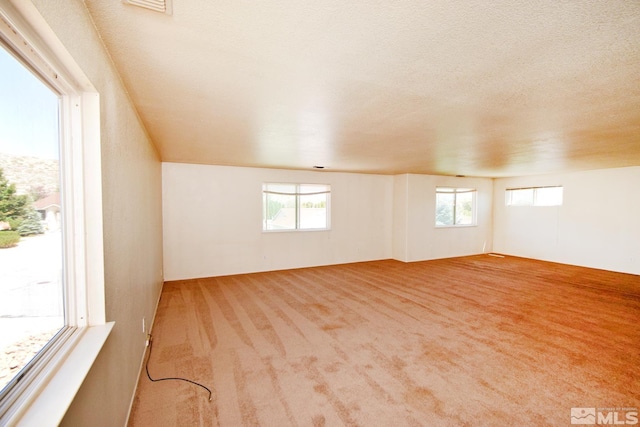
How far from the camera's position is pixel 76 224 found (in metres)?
1.25

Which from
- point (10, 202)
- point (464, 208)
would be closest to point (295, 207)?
point (464, 208)

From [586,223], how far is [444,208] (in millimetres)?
3076

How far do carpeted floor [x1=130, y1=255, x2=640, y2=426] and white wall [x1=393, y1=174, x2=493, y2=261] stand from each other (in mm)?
2391

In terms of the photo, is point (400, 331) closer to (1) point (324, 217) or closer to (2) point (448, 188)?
(1) point (324, 217)

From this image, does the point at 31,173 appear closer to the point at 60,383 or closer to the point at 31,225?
the point at 31,225

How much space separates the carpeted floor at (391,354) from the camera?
1.95 m

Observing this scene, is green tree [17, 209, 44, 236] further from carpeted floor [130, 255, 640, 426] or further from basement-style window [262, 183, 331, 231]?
basement-style window [262, 183, 331, 231]

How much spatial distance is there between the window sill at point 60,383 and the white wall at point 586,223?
8853mm

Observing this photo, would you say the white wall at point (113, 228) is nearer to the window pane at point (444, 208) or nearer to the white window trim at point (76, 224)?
the white window trim at point (76, 224)

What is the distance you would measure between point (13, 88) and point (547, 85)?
274 cm

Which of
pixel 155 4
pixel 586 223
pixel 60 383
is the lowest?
pixel 60 383

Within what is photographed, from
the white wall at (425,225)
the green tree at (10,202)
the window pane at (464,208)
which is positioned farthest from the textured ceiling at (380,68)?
the window pane at (464,208)

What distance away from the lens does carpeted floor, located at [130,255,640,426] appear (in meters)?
1.95

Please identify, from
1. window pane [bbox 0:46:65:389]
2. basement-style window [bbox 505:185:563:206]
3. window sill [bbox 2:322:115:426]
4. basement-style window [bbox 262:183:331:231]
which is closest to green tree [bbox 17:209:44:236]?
window pane [bbox 0:46:65:389]
